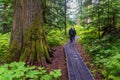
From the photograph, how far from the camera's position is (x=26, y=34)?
7.95 metres

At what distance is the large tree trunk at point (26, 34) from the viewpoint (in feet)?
25.8

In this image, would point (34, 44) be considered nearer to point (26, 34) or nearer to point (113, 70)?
point (26, 34)

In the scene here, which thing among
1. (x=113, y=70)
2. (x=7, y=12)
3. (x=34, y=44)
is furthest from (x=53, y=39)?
(x=113, y=70)

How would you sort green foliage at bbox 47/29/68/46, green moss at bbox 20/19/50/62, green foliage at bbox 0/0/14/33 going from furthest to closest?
green foliage at bbox 47/29/68/46
green foliage at bbox 0/0/14/33
green moss at bbox 20/19/50/62

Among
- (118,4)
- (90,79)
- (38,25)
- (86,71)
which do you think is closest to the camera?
(90,79)

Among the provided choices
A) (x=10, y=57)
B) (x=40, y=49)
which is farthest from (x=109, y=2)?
(x=10, y=57)

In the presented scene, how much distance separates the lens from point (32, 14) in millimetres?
8109

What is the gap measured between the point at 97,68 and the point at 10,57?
381cm

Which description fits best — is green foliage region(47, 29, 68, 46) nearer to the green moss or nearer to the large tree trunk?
the green moss

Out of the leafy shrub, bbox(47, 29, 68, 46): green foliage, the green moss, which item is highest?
the green moss

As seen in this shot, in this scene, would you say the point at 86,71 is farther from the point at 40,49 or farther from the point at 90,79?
the point at 40,49

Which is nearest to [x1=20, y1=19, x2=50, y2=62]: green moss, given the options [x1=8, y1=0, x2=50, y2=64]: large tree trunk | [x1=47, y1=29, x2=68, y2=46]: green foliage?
[x1=8, y1=0, x2=50, y2=64]: large tree trunk

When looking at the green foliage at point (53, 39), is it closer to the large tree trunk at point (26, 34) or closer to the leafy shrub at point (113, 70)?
the large tree trunk at point (26, 34)

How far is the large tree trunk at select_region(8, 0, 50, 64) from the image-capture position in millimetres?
7855
